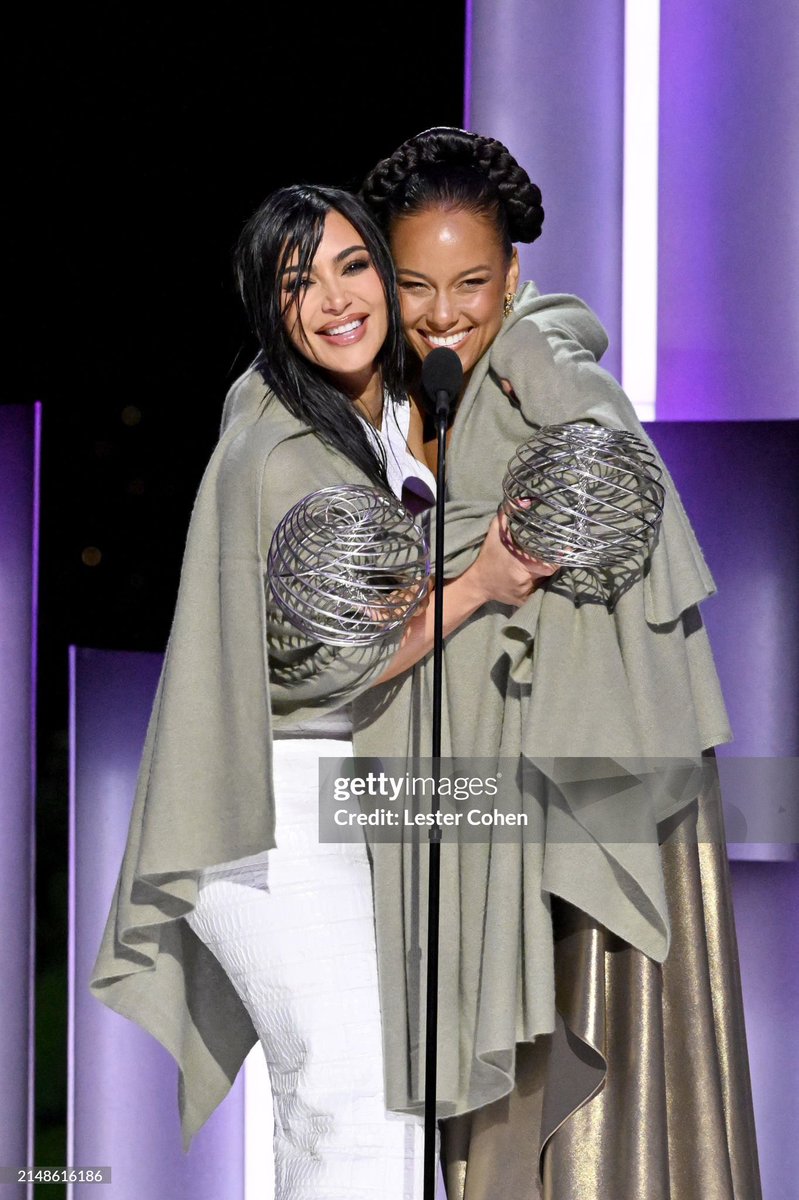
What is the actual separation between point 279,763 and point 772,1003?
1.08 metres

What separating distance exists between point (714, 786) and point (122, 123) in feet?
5.29

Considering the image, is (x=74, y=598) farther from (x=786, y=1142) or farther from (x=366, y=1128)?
(x=786, y=1142)

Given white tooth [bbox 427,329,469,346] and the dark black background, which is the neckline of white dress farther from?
the dark black background

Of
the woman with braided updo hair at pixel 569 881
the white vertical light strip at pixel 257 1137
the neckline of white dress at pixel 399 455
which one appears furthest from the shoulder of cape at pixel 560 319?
the white vertical light strip at pixel 257 1137

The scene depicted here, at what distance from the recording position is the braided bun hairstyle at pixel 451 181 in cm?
233

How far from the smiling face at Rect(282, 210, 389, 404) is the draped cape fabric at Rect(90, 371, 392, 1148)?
10 centimetres

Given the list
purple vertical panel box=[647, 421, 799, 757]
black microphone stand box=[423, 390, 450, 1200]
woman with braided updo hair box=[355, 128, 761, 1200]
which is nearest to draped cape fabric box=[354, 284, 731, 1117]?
woman with braided updo hair box=[355, 128, 761, 1200]

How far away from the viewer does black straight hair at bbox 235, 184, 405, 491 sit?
7.25 ft

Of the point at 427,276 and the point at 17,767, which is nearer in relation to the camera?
the point at 427,276

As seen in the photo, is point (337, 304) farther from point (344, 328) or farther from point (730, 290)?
→ point (730, 290)

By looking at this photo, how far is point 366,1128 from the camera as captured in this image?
6.73 feet

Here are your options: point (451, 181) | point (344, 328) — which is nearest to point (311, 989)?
point (344, 328)

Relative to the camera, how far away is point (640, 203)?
113 inches

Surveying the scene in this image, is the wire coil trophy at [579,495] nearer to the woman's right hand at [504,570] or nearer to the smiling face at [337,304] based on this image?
the woman's right hand at [504,570]
